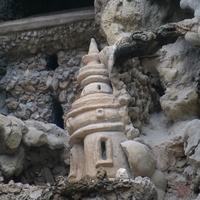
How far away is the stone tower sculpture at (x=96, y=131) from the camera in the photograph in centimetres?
522

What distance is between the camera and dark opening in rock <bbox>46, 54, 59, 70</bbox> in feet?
23.8

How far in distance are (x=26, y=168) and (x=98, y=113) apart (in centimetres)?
94

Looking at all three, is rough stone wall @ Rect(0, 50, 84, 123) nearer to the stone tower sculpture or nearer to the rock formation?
the rock formation

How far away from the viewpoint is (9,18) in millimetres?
7855

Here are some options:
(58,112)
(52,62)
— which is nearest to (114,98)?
(58,112)

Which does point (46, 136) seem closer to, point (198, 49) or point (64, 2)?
point (198, 49)

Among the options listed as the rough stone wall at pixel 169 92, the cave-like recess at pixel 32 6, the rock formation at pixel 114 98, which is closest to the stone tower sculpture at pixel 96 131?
the rock formation at pixel 114 98

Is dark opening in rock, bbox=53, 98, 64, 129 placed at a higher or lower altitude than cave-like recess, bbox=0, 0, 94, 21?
lower

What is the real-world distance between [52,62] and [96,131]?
6.96 feet

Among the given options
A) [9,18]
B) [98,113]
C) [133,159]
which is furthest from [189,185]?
[9,18]

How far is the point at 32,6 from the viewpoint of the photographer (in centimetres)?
816

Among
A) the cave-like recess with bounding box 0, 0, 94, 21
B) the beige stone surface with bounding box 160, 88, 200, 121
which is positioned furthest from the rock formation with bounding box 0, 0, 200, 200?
the cave-like recess with bounding box 0, 0, 94, 21

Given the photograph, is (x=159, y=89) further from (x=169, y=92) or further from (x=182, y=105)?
(x=182, y=105)

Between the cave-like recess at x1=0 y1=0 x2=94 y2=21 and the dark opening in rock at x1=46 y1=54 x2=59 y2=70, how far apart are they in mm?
860
